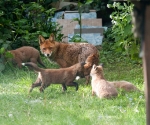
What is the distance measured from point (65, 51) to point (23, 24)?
96.9 inches

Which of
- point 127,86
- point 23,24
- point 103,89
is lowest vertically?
point 127,86

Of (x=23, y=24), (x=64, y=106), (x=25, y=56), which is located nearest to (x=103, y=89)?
(x=64, y=106)

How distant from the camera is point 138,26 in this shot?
132 inches

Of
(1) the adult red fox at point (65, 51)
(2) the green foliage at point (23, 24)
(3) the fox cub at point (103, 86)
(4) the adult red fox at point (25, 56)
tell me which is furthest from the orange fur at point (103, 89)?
(2) the green foliage at point (23, 24)

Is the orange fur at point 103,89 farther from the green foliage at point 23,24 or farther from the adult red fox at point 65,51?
the green foliage at point 23,24

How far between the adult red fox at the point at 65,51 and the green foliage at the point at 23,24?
1001 millimetres

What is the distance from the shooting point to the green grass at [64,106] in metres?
5.97

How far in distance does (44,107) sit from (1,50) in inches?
113

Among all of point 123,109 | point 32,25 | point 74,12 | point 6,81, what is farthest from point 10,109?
point 74,12

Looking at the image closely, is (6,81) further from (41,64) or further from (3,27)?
(3,27)

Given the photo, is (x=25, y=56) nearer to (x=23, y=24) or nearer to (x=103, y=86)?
(x=23, y=24)

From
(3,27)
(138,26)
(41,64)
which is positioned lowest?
(41,64)

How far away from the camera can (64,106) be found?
22.4 ft

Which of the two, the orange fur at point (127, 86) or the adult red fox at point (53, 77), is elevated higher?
the adult red fox at point (53, 77)
